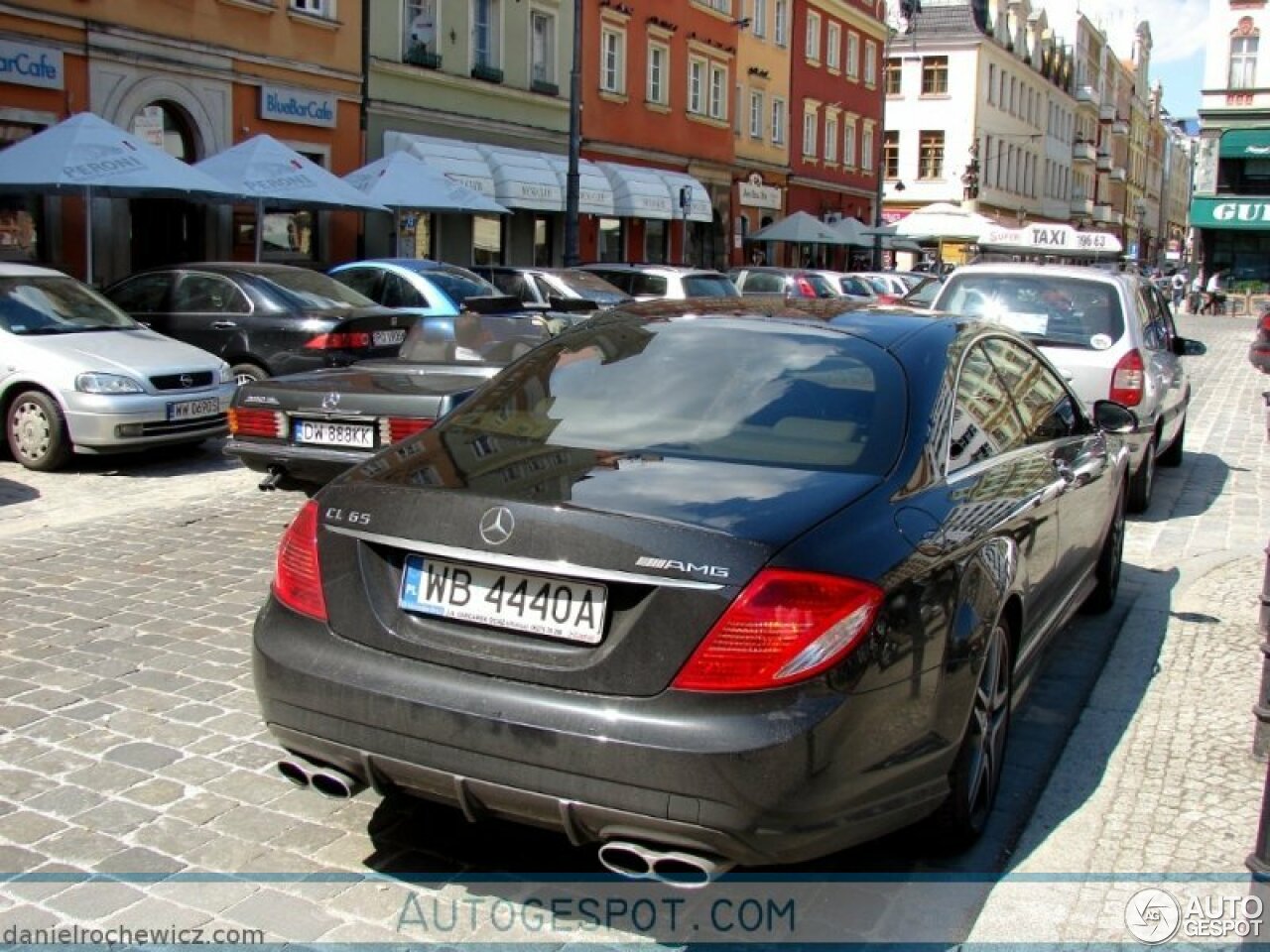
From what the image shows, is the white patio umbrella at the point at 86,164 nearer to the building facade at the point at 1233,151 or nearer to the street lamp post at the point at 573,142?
the street lamp post at the point at 573,142

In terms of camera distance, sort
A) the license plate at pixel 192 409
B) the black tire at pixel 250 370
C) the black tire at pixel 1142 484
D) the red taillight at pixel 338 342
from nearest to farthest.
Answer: the black tire at pixel 1142 484, the license plate at pixel 192 409, the red taillight at pixel 338 342, the black tire at pixel 250 370

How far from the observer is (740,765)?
2922 mm

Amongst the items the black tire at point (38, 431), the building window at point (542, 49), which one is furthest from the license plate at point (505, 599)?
the building window at point (542, 49)

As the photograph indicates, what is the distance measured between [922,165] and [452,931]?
6495 cm

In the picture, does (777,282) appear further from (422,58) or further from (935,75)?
(935,75)

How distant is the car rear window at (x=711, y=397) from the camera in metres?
3.76

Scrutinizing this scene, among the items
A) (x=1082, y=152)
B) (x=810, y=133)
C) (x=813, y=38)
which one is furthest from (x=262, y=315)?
(x=1082, y=152)

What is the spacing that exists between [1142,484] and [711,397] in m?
6.42

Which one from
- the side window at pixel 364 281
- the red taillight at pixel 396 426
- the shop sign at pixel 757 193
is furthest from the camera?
the shop sign at pixel 757 193

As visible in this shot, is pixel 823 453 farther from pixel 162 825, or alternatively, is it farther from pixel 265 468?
pixel 265 468

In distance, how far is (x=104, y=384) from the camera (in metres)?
9.85

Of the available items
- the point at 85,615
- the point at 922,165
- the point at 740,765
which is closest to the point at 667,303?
the point at 740,765

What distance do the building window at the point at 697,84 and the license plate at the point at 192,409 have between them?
1117 inches

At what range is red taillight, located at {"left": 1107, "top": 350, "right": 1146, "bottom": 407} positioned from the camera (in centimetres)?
884
